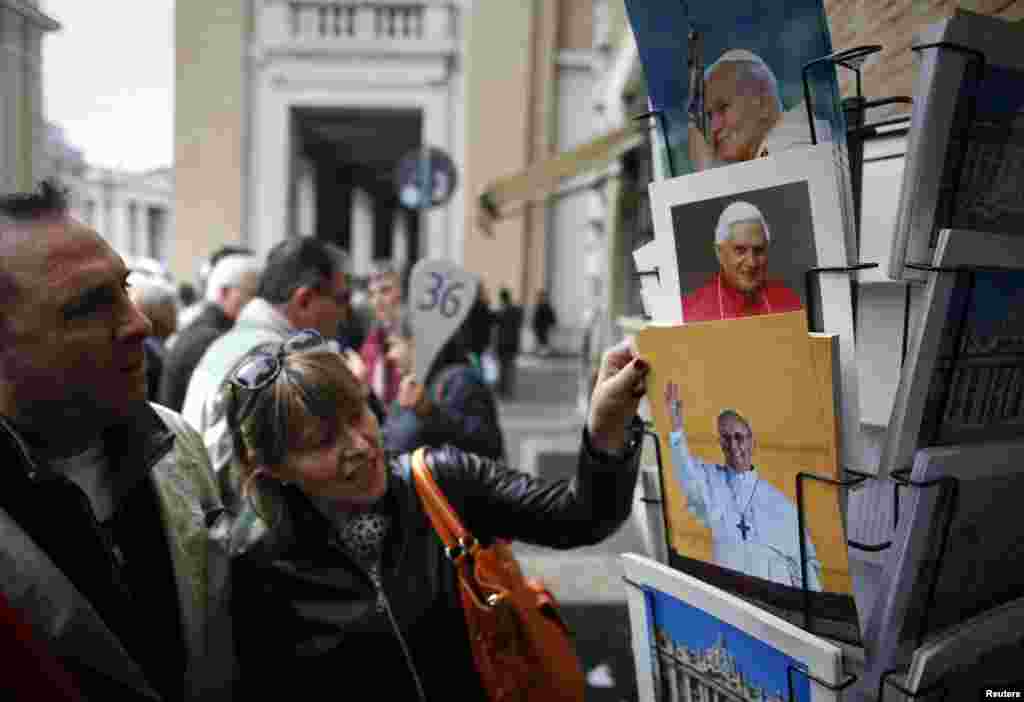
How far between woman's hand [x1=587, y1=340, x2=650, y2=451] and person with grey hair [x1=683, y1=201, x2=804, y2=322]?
6.1 inches

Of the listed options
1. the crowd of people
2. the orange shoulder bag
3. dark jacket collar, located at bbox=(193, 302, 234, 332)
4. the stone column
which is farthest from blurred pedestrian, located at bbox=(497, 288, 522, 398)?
the stone column

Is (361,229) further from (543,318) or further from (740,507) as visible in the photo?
(740,507)

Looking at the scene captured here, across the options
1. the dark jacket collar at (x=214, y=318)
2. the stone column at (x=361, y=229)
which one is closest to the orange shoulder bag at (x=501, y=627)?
the dark jacket collar at (x=214, y=318)

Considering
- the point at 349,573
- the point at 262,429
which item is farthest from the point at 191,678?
the point at 262,429

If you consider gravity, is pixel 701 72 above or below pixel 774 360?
above

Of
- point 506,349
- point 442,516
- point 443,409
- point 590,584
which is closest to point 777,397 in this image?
point 442,516

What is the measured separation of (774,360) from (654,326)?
183mm

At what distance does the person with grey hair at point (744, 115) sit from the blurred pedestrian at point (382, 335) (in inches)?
110

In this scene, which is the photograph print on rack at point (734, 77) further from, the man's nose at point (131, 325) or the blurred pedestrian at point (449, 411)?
the blurred pedestrian at point (449, 411)

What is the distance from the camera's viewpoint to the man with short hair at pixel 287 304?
2.06 meters

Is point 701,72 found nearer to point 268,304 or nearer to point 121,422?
point 121,422

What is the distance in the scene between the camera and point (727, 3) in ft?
2.41

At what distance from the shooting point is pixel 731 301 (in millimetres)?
786

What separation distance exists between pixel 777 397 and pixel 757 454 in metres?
0.08
